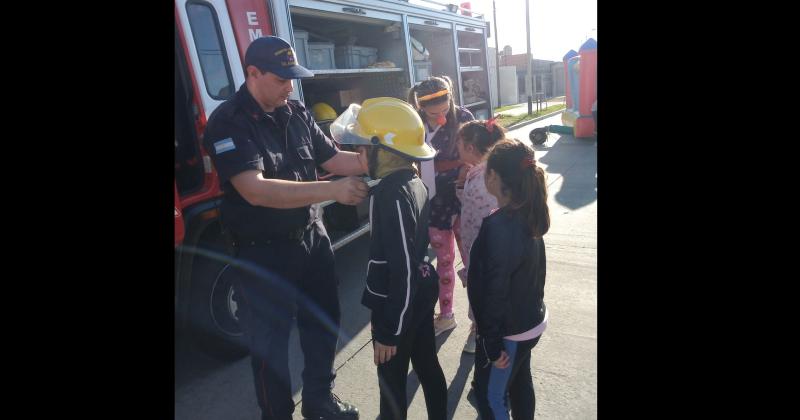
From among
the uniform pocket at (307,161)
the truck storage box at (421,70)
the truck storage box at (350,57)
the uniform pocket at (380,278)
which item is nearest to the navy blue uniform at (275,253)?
the uniform pocket at (307,161)

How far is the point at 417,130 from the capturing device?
191cm

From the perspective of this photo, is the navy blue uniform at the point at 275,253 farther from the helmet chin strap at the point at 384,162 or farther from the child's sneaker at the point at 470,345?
the child's sneaker at the point at 470,345

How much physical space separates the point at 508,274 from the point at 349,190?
28.2 inches

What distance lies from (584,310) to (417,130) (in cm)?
239

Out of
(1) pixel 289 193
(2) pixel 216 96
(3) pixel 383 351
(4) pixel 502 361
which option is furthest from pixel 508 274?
(2) pixel 216 96

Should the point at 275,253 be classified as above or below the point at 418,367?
above

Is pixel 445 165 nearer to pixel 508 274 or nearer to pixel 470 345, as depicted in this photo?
pixel 470 345

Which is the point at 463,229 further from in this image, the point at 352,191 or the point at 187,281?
the point at 187,281

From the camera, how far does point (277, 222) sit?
213 cm

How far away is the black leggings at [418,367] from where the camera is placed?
1.93m

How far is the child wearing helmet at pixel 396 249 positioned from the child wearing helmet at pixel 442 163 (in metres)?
1.04

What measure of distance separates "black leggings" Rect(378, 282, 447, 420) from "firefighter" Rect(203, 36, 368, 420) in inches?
21.6

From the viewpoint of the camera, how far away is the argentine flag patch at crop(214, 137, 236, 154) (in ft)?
6.35
